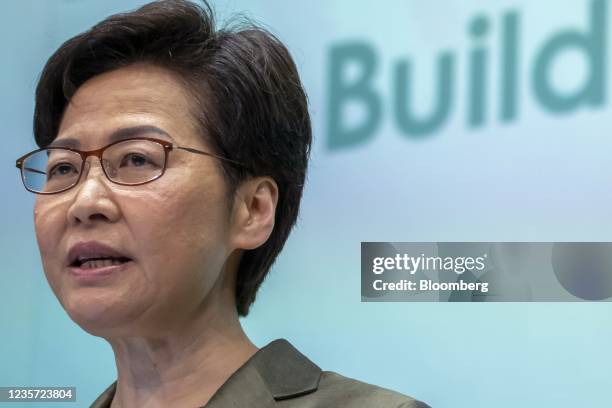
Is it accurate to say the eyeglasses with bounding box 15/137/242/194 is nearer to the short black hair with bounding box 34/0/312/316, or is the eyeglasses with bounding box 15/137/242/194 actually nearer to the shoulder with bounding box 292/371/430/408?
the short black hair with bounding box 34/0/312/316

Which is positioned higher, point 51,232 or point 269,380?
point 51,232

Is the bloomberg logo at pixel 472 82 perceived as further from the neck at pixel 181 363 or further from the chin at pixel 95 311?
the chin at pixel 95 311

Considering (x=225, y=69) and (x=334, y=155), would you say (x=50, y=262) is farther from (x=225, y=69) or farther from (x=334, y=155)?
(x=334, y=155)

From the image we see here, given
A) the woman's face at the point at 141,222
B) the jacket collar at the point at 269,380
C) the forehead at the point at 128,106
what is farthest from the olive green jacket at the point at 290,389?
the forehead at the point at 128,106

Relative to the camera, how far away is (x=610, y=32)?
7.89 feet

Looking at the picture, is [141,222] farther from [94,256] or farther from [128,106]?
[128,106]

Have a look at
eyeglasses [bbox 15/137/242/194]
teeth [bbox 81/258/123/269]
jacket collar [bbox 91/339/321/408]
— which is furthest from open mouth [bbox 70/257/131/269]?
jacket collar [bbox 91/339/321/408]

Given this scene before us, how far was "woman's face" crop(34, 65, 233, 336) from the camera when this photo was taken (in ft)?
4.57

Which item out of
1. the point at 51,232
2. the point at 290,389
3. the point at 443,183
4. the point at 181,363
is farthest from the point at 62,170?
the point at 443,183

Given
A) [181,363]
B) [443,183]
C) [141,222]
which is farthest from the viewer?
[443,183]

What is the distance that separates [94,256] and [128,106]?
0.73 ft

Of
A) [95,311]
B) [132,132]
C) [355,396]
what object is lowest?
[355,396]

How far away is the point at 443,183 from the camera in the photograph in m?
2.43

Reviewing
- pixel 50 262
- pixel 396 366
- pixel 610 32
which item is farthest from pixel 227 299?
pixel 610 32
